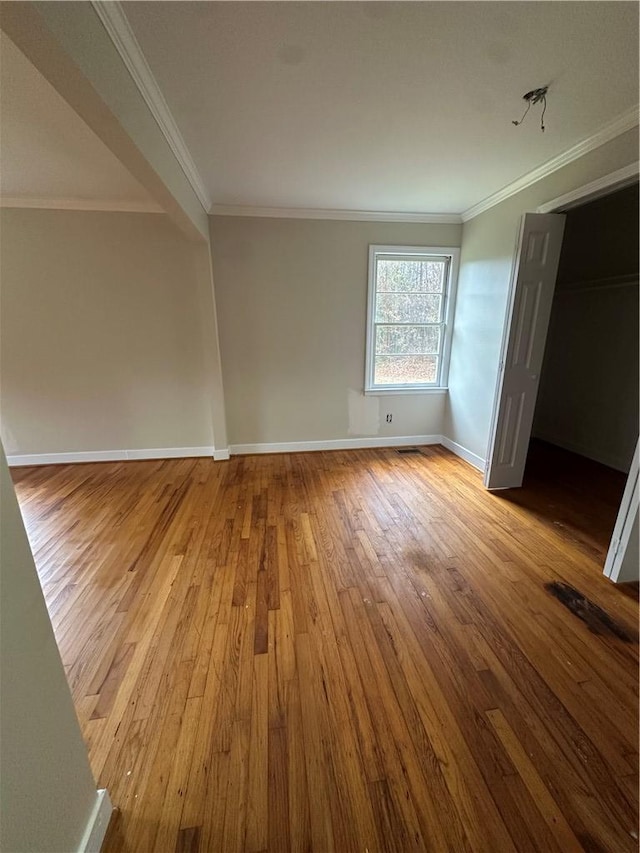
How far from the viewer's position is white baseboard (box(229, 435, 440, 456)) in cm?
383

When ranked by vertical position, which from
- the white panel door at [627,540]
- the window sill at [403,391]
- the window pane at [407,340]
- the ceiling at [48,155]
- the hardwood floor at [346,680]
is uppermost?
the ceiling at [48,155]

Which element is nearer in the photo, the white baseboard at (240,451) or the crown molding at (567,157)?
the crown molding at (567,157)

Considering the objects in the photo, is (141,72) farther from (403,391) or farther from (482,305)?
(403,391)

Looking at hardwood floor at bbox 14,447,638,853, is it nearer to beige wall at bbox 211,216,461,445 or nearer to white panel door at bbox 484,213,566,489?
white panel door at bbox 484,213,566,489

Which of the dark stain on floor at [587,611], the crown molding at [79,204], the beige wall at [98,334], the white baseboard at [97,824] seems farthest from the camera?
the beige wall at [98,334]

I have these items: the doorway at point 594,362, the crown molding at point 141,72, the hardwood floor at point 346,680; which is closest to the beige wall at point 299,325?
the crown molding at point 141,72

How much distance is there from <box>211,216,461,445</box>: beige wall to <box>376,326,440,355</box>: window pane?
0.27 meters

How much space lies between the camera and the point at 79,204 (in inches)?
118

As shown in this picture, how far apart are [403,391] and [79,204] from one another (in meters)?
3.80

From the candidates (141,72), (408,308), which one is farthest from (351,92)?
(408,308)

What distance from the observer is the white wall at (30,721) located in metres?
0.65

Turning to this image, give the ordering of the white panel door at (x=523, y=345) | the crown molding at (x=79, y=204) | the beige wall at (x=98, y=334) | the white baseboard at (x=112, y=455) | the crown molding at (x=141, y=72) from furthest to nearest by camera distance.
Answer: the white baseboard at (x=112, y=455)
the beige wall at (x=98, y=334)
the crown molding at (x=79, y=204)
the white panel door at (x=523, y=345)
the crown molding at (x=141, y=72)

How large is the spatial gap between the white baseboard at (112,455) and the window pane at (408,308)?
246 cm

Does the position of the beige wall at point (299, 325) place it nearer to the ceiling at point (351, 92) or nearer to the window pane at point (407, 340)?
the window pane at point (407, 340)
